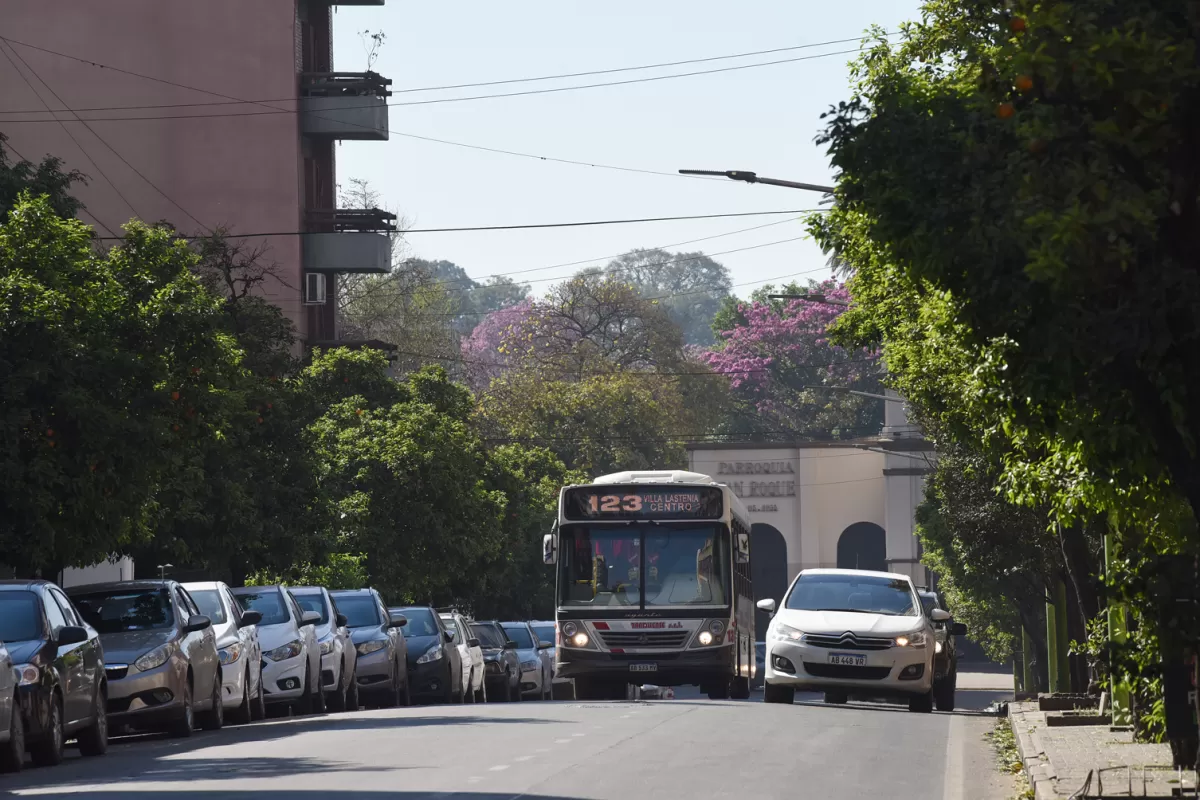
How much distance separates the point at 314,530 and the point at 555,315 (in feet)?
157

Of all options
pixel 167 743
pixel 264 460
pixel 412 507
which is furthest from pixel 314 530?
pixel 167 743

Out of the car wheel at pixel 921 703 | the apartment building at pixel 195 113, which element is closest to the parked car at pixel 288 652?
the car wheel at pixel 921 703

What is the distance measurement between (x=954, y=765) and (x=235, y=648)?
32.5 feet

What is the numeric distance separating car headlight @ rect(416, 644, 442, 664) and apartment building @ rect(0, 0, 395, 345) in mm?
21189

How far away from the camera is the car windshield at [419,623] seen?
32.4 m

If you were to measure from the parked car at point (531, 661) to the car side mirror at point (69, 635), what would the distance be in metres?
22.7

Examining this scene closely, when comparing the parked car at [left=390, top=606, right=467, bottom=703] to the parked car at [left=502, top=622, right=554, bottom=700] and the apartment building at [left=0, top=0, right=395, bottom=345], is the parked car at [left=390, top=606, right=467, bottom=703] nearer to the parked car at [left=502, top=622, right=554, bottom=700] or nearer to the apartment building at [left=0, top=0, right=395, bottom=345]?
the parked car at [left=502, top=622, right=554, bottom=700]

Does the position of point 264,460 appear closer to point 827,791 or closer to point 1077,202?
point 827,791

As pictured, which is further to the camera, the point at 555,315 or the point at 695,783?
the point at 555,315

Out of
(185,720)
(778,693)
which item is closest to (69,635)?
(185,720)

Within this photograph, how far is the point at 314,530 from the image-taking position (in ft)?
116

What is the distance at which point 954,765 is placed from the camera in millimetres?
16922

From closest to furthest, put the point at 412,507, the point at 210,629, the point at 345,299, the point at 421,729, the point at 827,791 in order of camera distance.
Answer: the point at 827,791
the point at 421,729
the point at 210,629
the point at 412,507
the point at 345,299

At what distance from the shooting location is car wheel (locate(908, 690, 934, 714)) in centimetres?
2664
